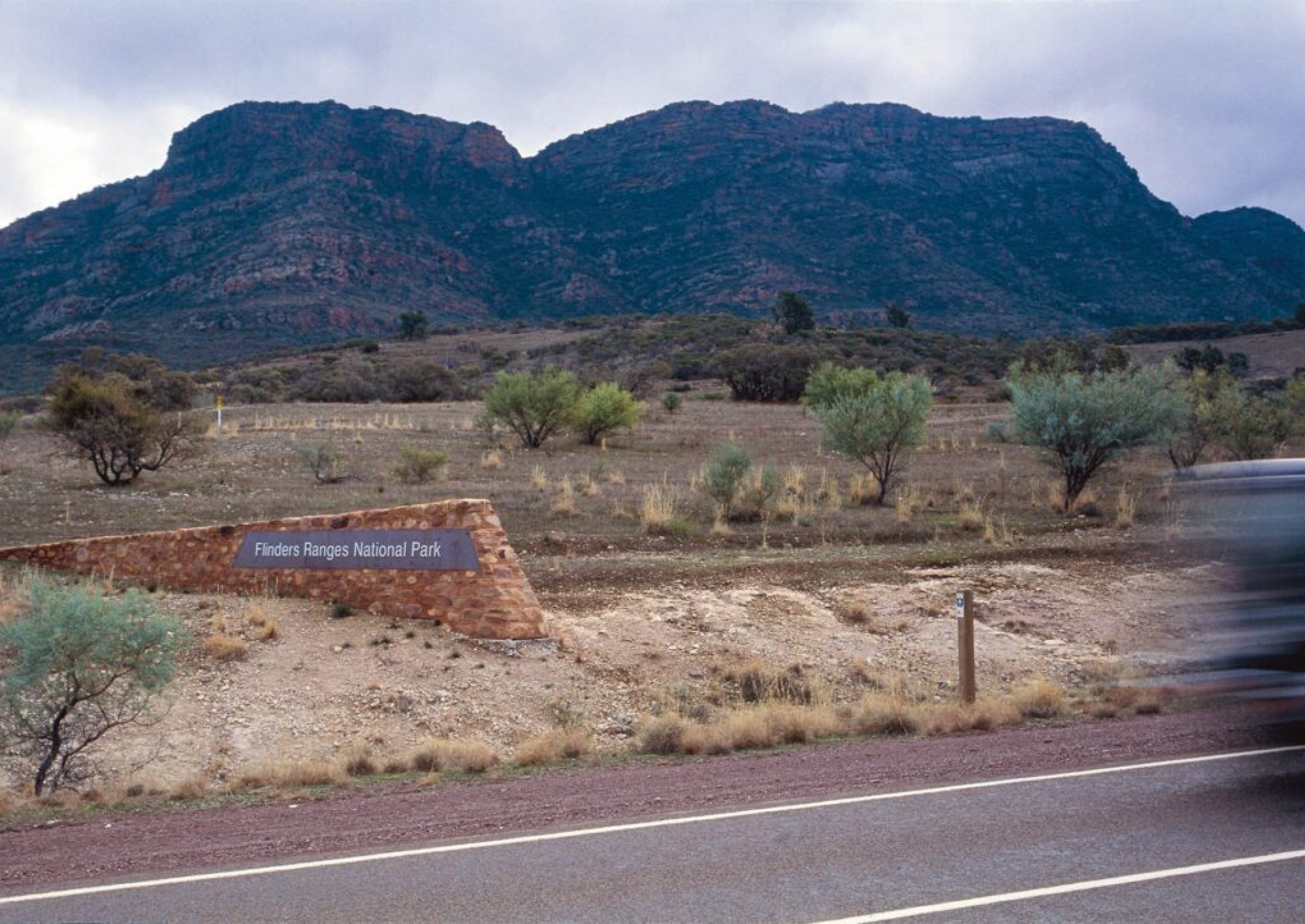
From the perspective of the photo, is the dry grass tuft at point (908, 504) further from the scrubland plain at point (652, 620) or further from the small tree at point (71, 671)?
the small tree at point (71, 671)

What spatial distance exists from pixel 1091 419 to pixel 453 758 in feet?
63.7

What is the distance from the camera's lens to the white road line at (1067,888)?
562cm

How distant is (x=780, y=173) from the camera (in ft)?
450

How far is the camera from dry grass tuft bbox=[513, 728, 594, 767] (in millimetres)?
10328

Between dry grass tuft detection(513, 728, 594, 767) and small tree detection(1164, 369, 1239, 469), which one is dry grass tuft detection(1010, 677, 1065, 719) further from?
small tree detection(1164, 369, 1239, 469)

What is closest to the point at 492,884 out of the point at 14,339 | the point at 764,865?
the point at 764,865

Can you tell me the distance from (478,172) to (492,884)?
5738 inches

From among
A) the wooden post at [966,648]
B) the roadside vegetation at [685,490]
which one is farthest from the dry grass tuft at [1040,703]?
the wooden post at [966,648]

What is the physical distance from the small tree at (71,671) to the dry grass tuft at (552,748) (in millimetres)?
3538

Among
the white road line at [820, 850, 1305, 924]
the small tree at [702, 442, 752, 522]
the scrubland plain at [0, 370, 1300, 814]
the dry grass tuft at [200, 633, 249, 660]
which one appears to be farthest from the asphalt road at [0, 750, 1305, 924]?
the small tree at [702, 442, 752, 522]

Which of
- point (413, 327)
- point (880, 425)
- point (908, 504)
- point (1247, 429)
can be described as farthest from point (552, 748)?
point (413, 327)

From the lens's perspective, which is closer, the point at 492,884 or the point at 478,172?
the point at 492,884

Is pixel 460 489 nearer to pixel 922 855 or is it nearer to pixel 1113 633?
pixel 1113 633

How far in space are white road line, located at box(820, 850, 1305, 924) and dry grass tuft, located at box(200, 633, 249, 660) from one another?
947cm
